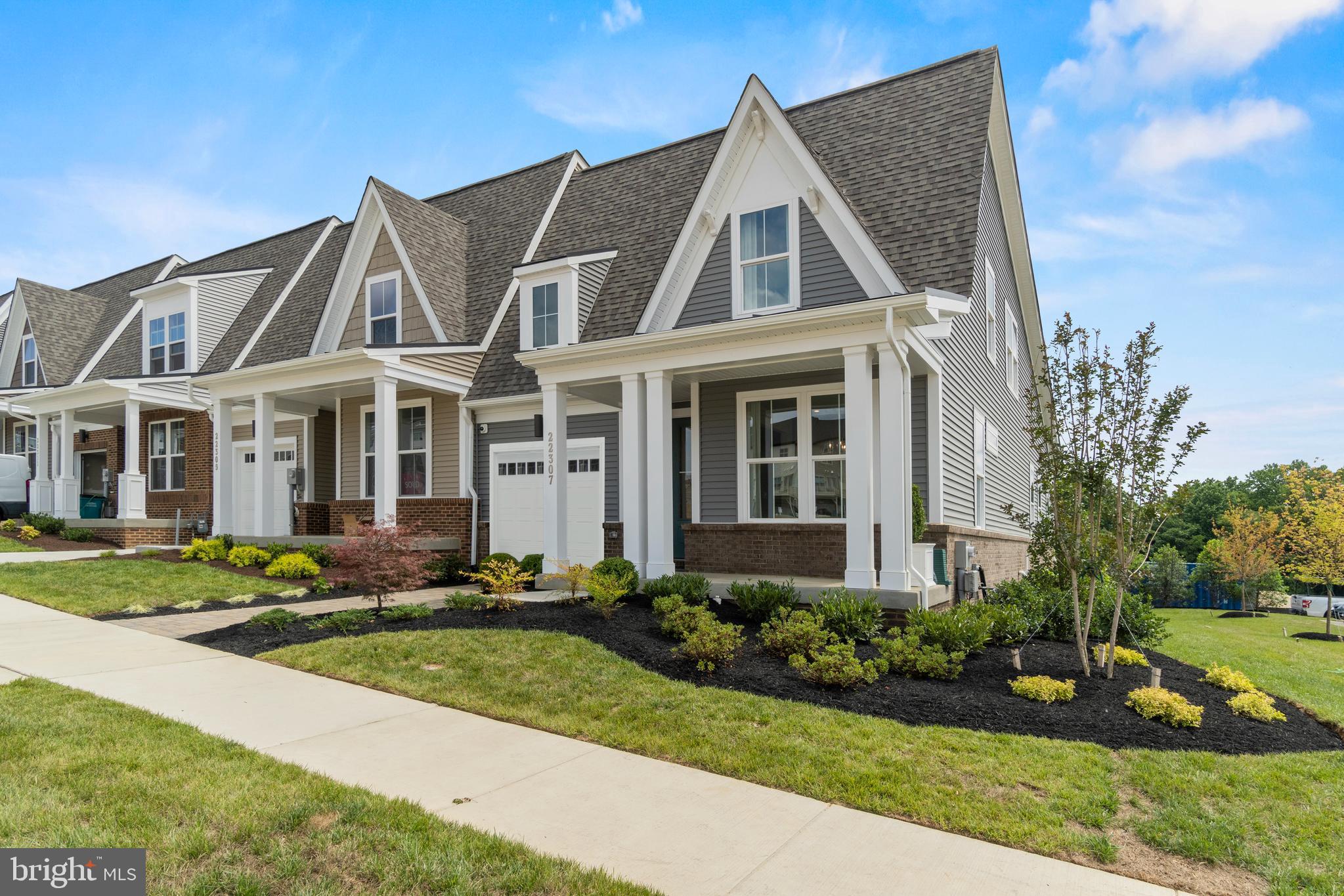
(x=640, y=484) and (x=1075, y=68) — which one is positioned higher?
(x=1075, y=68)

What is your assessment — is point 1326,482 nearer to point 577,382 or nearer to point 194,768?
point 577,382

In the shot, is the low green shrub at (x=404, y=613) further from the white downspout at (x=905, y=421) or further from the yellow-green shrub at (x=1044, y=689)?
the yellow-green shrub at (x=1044, y=689)

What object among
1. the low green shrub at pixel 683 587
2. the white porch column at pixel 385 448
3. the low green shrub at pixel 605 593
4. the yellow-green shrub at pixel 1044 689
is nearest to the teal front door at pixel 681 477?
the low green shrub at pixel 683 587

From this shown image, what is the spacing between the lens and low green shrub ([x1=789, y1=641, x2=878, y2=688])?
687cm

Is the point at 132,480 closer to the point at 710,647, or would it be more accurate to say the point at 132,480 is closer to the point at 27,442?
the point at 27,442

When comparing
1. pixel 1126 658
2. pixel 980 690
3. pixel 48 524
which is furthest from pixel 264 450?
pixel 1126 658

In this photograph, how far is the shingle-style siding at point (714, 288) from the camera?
487 inches

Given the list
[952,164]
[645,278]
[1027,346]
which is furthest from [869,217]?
[1027,346]

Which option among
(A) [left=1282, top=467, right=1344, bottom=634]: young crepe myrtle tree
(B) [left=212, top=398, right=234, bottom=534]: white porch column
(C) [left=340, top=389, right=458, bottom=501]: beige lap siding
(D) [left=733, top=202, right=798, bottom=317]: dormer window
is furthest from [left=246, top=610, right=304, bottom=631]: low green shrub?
(A) [left=1282, top=467, right=1344, bottom=634]: young crepe myrtle tree

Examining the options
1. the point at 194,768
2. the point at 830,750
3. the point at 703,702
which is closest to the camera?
the point at 194,768

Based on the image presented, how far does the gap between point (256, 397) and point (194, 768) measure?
14095mm

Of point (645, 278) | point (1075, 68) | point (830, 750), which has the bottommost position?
point (830, 750)

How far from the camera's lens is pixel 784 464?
494 inches

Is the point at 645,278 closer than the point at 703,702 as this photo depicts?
No
